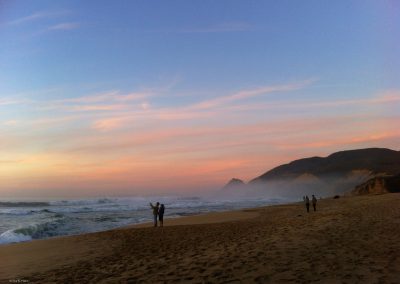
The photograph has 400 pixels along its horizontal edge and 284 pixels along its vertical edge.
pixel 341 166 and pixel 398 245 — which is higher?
pixel 341 166

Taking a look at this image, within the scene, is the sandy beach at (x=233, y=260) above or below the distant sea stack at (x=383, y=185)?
below

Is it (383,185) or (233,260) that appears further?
(383,185)

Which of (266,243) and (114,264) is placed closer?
(114,264)

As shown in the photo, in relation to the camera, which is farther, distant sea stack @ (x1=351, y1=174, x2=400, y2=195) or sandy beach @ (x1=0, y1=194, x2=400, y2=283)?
distant sea stack @ (x1=351, y1=174, x2=400, y2=195)

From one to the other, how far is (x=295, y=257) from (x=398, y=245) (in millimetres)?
3408

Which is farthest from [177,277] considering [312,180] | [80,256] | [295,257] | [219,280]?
[312,180]

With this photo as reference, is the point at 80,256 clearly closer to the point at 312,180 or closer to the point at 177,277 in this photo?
the point at 177,277

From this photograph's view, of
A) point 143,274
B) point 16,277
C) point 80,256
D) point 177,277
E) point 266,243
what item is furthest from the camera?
point 80,256

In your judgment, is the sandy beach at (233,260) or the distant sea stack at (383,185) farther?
the distant sea stack at (383,185)

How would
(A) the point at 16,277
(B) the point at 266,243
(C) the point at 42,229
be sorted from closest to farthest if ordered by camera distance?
(A) the point at 16,277, (B) the point at 266,243, (C) the point at 42,229

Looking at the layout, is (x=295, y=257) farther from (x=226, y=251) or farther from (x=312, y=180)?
(x=312, y=180)

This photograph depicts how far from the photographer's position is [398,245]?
37.4ft

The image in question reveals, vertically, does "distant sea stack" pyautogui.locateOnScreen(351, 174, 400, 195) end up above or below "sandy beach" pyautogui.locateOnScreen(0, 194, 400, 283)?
above

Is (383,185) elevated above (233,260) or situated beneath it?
elevated above
